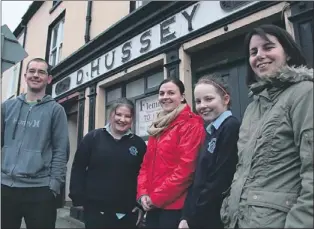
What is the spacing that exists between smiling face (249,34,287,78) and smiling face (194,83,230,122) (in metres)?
0.49

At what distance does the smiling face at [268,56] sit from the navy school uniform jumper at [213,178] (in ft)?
1.56

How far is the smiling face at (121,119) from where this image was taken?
2.74 metres

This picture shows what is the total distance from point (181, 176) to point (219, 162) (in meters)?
0.38

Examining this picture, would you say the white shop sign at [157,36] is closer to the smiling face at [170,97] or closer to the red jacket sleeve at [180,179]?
the smiling face at [170,97]

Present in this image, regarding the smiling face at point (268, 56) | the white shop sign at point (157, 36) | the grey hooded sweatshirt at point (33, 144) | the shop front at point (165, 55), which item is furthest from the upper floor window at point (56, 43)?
the smiling face at point (268, 56)

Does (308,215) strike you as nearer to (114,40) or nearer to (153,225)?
(153,225)

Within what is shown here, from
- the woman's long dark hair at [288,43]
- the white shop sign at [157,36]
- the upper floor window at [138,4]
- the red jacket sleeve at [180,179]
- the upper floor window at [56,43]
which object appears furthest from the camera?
the upper floor window at [56,43]

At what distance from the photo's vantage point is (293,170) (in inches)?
51.1

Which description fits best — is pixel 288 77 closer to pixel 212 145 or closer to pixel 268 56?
pixel 268 56

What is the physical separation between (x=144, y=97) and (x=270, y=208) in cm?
445

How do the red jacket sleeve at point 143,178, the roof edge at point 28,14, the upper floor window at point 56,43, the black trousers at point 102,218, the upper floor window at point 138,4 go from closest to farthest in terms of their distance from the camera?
the red jacket sleeve at point 143,178, the black trousers at point 102,218, the upper floor window at point 138,4, the upper floor window at point 56,43, the roof edge at point 28,14

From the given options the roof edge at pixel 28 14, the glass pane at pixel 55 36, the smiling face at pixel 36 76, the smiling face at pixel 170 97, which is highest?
the roof edge at pixel 28 14

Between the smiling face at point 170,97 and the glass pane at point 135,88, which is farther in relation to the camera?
the glass pane at point 135,88

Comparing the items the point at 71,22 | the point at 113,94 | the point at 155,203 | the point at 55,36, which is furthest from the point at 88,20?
the point at 155,203
